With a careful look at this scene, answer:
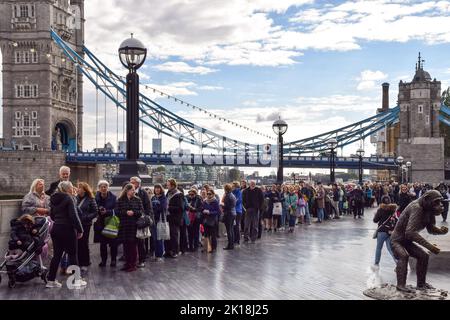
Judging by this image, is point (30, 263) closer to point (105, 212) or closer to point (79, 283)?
point (79, 283)

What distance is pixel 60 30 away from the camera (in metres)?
77.0

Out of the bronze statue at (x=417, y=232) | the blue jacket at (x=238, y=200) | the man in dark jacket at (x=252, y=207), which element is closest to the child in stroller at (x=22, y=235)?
the bronze statue at (x=417, y=232)

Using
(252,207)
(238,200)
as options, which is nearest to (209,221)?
(238,200)

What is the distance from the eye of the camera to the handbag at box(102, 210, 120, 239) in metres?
9.86

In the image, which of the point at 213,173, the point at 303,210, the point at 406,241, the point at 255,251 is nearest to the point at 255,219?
the point at 255,251

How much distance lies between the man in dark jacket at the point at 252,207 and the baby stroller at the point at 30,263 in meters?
6.56

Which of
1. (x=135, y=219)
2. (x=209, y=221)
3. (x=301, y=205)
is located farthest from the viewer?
(x=301, y=205)

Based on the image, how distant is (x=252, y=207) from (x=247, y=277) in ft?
16.9

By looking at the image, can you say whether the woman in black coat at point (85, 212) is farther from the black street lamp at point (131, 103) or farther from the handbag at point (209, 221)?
the handbag at point (209, 221)

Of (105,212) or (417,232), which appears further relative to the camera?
(105,212)

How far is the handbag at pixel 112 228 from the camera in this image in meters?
9.86

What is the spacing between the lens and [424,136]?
2776 inches

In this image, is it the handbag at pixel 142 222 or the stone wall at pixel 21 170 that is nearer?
the handbag at pixel 142 222
